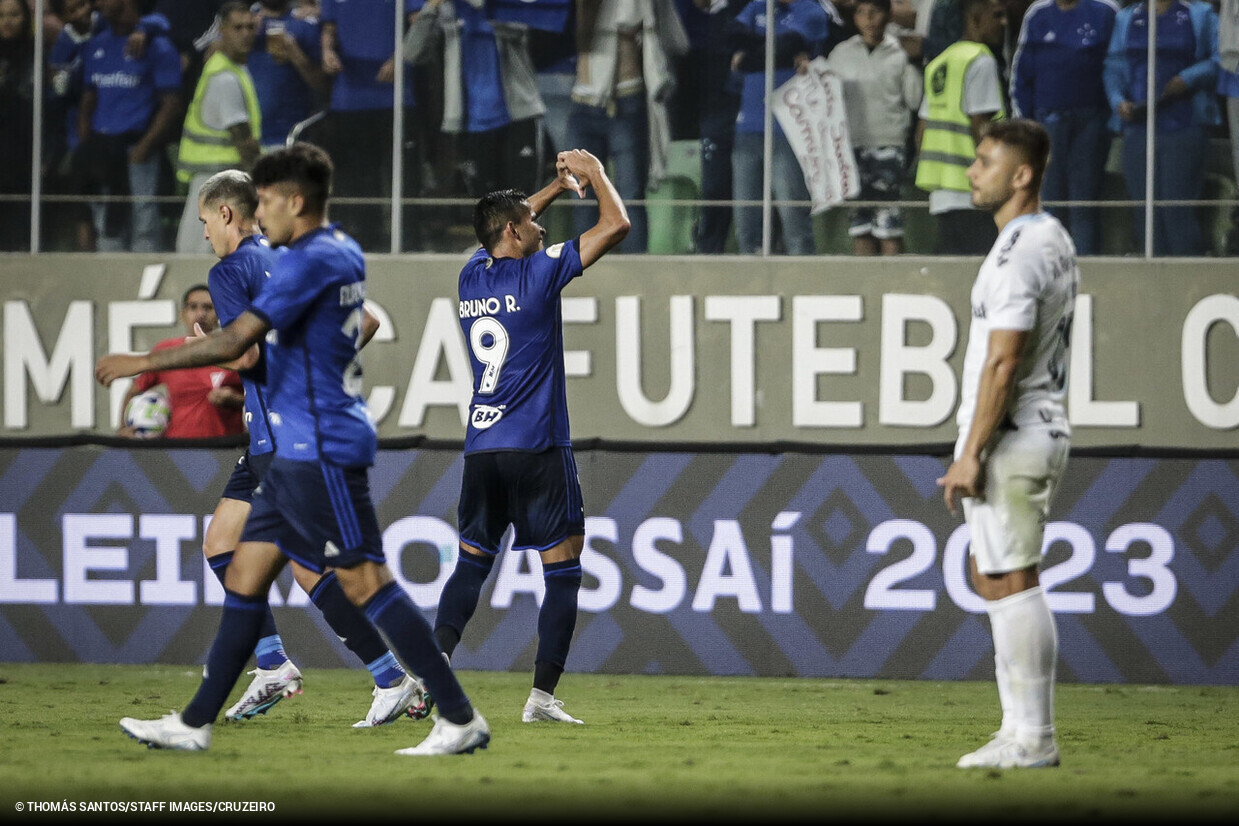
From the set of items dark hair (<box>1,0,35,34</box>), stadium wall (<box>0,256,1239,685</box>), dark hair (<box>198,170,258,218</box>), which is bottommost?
stadium wall (<box>0,256,1239,685</box>)

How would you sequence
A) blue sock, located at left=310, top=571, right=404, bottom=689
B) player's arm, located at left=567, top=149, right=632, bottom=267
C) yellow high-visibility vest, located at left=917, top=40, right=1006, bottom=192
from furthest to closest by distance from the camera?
yellow high-visibility vest, located at left=917, top=40, right=1006, bottom=192
player's arm, located at left=567, top=149, right=632, bottom=267
blue sock, located at left=310, top=571, right=404, bottom=689

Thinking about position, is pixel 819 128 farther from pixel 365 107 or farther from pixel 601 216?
pixel 601 216

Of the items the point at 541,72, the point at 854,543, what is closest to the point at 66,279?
the point at 541,72

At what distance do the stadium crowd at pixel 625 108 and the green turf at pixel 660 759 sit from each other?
7013 mm

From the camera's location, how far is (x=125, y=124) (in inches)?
621

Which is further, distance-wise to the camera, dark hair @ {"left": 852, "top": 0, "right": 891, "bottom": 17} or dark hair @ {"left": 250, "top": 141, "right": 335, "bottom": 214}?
dark hair @ {"left": 852, "top": 0, "right": 891, "bottom": 17}

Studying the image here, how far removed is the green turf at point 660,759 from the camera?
181 inches

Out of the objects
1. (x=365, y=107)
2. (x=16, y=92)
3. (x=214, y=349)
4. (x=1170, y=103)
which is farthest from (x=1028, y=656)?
(x=16, y=92)

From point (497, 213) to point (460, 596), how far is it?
1593 mm

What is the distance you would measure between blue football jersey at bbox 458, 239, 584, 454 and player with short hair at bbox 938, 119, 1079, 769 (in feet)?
6.63

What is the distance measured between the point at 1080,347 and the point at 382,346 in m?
6.12

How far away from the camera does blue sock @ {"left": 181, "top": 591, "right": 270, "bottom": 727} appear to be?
5551 mm

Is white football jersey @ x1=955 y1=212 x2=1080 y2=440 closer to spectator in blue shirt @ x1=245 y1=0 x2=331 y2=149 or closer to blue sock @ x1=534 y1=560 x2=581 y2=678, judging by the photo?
blue sock @ x1=534 y1=560 x2=581 y2=678

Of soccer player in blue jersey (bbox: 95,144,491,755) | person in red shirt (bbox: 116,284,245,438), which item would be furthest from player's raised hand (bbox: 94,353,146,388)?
person in red shirt (bbox: 116,284,245,438)
